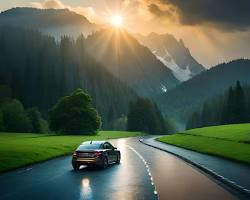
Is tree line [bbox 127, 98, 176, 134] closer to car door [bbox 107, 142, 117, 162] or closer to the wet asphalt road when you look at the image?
car door [bbox 107, 142, 117, 162]

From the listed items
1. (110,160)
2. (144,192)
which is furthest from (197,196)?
(110,160)

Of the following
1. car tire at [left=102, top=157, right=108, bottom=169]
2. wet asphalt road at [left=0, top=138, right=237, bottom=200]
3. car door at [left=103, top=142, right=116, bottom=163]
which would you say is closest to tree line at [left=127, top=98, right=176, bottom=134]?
car door at [left=103, top=142, right=116, bottom=163]

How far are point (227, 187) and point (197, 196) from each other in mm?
3346

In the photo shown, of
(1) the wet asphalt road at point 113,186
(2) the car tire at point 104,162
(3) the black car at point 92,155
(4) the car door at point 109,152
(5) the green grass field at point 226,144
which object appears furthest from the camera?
(5) the green grass field at point 226,144

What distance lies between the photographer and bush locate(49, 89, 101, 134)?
416ft

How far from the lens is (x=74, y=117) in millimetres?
127312

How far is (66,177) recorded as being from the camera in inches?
1009

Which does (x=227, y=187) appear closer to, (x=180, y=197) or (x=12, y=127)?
(x=180, y=197)

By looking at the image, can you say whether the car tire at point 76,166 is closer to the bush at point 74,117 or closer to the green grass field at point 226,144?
the green grass field at point 226,144

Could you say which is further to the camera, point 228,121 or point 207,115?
point 207,115

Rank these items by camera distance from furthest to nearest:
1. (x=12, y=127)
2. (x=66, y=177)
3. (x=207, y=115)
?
(x=207, y=115), (x=12, y=127), (x=66, y=177)

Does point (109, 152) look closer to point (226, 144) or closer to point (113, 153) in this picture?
point (113, 153)

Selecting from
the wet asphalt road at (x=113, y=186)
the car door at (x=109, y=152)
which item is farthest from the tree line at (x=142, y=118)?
the wet asphalt road at (x=113, y=186)

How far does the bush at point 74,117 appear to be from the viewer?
126938 mm
